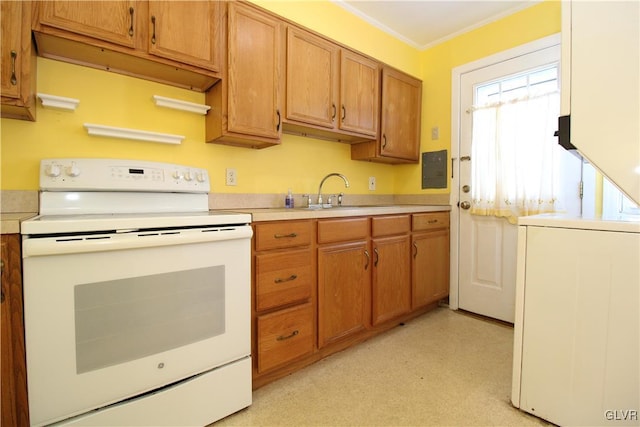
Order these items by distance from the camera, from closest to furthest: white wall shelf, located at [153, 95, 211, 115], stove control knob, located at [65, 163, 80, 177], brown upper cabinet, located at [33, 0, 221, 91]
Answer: brown upper cabinet, located at [33, 0, 221, 91] < stove control knob, located at [65, 163, 80, 177] < white wall shelf, located at [153, 95, 211, 115]

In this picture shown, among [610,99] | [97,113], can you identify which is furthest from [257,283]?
[610,99]

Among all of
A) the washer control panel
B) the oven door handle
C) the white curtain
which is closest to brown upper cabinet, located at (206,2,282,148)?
the washer control panel

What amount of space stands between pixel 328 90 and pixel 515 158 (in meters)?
1.52

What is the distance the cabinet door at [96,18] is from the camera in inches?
48.3

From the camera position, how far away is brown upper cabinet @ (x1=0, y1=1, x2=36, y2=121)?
3.72 ft

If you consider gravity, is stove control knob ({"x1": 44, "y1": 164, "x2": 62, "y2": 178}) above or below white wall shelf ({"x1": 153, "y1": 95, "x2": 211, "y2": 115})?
below

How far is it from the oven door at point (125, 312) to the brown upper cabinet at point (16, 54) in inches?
23.9

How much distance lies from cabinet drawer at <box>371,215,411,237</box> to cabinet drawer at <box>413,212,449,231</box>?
0.37 feet

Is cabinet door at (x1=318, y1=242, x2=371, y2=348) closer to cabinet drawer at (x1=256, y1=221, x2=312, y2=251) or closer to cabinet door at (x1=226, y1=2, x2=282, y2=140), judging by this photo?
cabinet drawer at (x1=256, y1=221, x2=312, y2=251)

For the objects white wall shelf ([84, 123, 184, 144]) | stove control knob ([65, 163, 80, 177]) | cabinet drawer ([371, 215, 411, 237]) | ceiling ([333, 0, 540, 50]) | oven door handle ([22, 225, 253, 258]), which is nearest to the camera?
oven door handle ([22, 225, 253, 258])

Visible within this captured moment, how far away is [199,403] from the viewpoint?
4.19 feet

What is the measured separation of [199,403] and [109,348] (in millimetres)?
445

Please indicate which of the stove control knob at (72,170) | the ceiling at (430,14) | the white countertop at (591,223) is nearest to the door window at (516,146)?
the ceiling at (430,14)

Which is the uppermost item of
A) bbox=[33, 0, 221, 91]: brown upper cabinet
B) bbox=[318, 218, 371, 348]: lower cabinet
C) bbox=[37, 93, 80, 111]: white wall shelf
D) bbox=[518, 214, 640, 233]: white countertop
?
bbox=[33, 0, 221, 91]: brown upper cabinet
